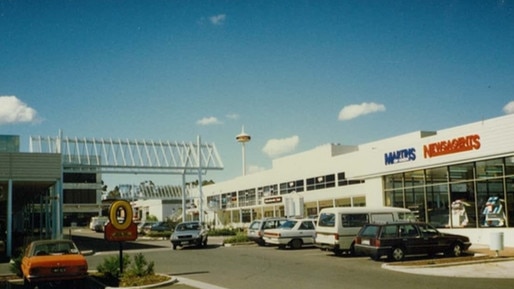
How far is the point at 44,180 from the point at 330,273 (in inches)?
718

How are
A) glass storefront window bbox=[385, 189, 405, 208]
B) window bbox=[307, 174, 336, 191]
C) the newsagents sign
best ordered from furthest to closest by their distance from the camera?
1. window bbox=[307, 174, 336, 191]
2. glass storefront window bbox=[385, 189, 405, 208]
3. the newsagents sign

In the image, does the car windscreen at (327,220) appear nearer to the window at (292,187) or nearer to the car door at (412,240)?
the car door at (412,240)

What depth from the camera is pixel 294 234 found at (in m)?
27.1

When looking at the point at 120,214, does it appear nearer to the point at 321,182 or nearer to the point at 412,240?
the point at 412,240

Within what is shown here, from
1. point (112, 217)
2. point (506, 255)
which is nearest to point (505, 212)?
point (506, 255)

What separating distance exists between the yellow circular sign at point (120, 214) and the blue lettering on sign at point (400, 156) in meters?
17.7

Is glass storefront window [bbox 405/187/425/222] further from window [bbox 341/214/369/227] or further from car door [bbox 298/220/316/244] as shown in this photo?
window [bbox 341/214/369/227]

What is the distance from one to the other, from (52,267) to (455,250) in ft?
45.9

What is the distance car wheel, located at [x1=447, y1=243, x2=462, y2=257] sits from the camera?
19.6 metres

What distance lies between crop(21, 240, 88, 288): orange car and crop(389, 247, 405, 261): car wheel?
10.3 m

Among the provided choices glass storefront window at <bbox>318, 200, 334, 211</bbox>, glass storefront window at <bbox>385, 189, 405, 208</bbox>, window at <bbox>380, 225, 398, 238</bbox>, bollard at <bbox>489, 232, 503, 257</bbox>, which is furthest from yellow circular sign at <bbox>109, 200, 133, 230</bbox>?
glass storefront window at <bbox>318, 200, 334, 211</bbox>

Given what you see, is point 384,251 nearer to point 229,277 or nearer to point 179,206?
point 229,277

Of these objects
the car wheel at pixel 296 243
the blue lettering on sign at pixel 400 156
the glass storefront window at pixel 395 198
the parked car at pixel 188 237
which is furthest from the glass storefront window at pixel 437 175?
the parked car at pixel 188 237

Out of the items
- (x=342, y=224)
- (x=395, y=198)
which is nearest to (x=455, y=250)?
(x=342, y=224)
